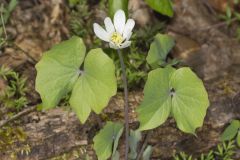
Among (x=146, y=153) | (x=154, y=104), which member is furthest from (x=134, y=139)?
(x=154, y=104)

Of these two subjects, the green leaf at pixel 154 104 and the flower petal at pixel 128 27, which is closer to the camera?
the green leaf at pixel 154 104

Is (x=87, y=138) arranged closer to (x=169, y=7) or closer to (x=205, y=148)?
(x=205, y=148)

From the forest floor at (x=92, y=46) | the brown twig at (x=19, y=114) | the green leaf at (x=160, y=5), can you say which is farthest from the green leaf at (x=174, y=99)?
the brown twig at (x=19, y=114)

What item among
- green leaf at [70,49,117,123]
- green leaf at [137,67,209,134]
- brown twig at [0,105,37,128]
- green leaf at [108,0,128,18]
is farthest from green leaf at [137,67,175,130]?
brown twig at [0,105,37,128]

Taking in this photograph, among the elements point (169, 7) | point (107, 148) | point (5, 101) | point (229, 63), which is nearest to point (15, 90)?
point (5, 101)

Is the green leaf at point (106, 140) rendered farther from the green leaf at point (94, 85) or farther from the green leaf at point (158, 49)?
the green leaf at point (158, 49)
